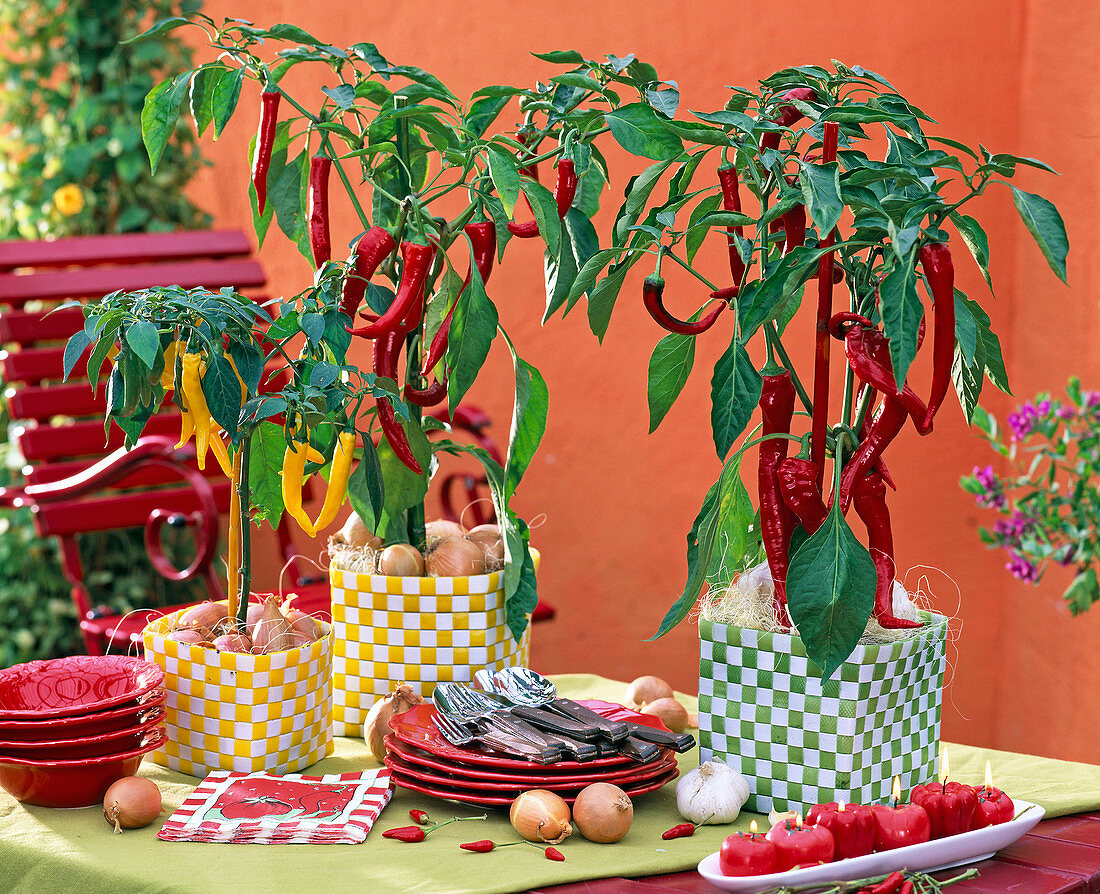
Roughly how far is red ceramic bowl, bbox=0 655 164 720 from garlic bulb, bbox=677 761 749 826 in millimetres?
574

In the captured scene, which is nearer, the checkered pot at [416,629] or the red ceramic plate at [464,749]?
the red ceramic plate at [464,749]

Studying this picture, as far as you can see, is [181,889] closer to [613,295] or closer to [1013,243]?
[613,295]

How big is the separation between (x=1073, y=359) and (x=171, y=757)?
234 cm

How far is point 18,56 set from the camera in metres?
3.29

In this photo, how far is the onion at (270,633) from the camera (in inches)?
56.2

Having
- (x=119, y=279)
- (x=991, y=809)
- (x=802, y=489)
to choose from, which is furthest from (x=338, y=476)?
(x=119, y=279)

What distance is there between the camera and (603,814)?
4.00 ft

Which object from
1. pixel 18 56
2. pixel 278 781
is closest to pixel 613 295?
pixel 278 781

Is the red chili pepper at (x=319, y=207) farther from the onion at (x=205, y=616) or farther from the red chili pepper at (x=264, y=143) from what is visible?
the onion at (x=205, y=616)

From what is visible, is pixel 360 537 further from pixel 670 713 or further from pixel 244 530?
pixel 670 713

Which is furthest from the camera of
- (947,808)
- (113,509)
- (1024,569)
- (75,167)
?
(75,167)

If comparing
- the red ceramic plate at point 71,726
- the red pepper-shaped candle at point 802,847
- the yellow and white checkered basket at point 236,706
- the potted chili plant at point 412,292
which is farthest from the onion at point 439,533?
the red pepper-shaped candle at point 802,847

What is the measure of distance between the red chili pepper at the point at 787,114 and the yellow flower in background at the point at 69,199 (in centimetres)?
227

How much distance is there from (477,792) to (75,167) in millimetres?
2373
